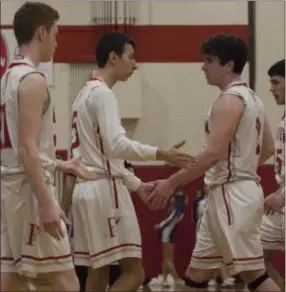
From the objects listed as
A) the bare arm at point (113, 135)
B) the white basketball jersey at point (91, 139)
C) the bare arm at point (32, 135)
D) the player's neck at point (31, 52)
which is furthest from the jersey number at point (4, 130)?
the white basketball jersey at point (91, 139)

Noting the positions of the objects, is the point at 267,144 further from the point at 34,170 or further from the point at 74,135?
the point at 34,170

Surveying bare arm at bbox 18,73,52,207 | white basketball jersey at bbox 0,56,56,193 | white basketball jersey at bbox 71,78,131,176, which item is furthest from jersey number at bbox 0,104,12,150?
white basketball jersey at bbox 71,78,131,176

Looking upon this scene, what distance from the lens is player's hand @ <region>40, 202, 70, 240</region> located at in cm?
274

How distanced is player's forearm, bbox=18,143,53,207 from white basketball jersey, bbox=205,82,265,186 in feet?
3.49

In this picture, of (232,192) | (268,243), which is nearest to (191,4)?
(268,243)

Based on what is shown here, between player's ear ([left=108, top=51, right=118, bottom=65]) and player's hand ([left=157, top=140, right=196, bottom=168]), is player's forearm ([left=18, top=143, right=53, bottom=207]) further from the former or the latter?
player's ear ([left=108, top=51, right=118, bottom=65])

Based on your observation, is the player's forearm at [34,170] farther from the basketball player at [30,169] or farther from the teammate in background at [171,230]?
the teammate in background at [171,230]

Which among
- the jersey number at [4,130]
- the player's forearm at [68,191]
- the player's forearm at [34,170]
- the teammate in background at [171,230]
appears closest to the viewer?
the player's forearm at [34,170]

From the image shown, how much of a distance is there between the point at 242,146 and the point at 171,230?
279 cm

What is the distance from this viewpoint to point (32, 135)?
2.73m

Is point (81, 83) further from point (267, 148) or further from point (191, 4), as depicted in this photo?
point (267, 148)

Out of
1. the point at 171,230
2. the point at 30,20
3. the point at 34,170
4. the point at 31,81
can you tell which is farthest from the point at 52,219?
the point at 171,230

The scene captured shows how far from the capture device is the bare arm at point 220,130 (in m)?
3.48

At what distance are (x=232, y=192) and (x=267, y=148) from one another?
43 cm
